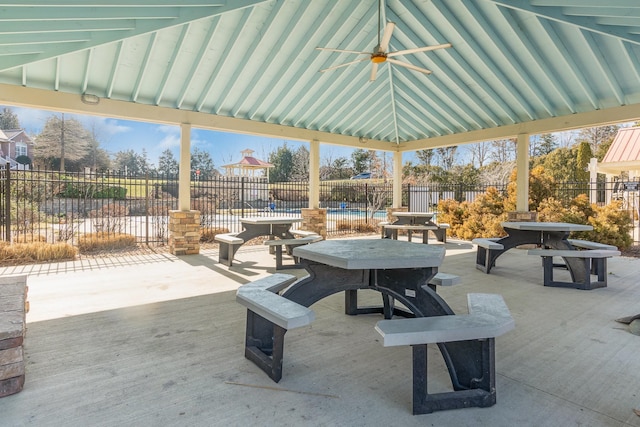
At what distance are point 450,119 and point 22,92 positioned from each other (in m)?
8.40

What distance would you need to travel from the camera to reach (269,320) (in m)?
2.16

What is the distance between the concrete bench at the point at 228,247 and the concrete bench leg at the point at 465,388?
14.3ft

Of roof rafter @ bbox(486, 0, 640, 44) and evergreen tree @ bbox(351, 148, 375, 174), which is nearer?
roof rafter @ bbox(486, 0, 640, 44)

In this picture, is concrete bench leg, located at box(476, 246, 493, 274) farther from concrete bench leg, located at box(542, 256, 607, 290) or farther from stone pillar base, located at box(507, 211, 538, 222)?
stone pillar base, located at box(507, 211, 538, 222)

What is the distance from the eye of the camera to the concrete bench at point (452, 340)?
1810 mm

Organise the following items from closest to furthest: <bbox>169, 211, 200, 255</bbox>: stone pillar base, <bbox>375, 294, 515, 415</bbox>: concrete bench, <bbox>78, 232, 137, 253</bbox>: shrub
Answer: <bbox>375, 294, 515, 415</bbox>: concrete bench < <bbox>169, 211, 200, 255</bbox>: stone pillar base < <bbox>78, 232, 137, 253</bbox>: shrub

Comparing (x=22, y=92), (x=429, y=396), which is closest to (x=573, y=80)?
(x=429, y=396)

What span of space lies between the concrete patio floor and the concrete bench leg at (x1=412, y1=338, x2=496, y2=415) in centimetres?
5

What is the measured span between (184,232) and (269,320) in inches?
214

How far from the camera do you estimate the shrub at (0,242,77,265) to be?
19.7 feet

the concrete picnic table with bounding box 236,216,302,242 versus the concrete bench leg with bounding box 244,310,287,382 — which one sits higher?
the concrete picnic table with bounding box 236,216,302,242

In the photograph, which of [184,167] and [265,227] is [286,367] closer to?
[265,227]

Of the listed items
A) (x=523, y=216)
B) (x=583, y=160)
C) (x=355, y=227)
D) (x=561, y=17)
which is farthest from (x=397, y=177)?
(x=583, y=160)

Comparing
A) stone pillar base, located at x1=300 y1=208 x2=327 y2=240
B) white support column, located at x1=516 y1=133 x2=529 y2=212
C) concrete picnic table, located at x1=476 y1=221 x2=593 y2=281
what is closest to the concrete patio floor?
concrete picnic table, located at x1=476 y1=221 x2=593 y2=281
